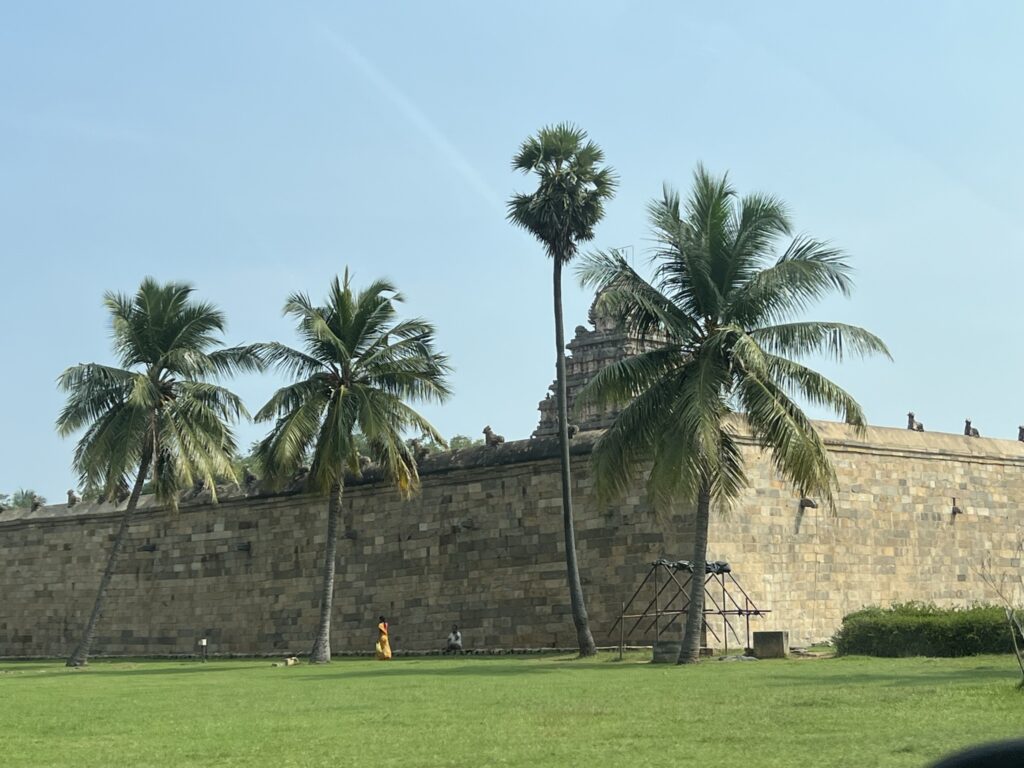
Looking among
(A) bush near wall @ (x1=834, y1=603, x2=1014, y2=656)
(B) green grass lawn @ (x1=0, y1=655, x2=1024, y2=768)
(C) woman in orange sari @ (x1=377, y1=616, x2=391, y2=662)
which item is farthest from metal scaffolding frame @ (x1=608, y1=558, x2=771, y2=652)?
(C) woman in orange sari @ (x1=377, y1=616, x2=391, y2=662)

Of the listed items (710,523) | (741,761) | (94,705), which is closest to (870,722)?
(741,761)

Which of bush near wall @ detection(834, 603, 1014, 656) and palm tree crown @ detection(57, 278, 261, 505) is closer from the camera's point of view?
bush near wall @ detection(834, 603, 1014, 656)

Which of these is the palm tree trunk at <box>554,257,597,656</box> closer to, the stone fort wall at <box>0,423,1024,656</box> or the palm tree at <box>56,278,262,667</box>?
the stone fort wall at <box>0,423,1024,656</box>

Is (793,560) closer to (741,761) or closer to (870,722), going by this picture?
(870,722)

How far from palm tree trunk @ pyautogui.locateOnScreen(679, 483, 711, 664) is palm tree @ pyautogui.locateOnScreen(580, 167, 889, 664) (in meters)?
0.02

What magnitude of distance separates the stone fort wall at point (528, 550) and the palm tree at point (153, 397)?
3.60 metres

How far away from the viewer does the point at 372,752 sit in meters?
10.8

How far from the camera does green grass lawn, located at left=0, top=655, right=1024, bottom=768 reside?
10297 millimetres

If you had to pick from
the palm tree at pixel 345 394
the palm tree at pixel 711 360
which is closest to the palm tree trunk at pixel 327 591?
the palm tree at pixel 345 394

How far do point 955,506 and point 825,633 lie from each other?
545cm

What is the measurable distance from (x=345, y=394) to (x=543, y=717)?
51.2 ft

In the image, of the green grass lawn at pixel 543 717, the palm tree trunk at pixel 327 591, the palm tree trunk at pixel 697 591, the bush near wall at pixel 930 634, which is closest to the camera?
the green grass lawn at pixel 543 717

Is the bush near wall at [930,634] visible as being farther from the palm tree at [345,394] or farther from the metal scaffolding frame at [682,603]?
the palm tree at [345,394]

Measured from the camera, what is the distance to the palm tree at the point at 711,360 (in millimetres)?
22188
